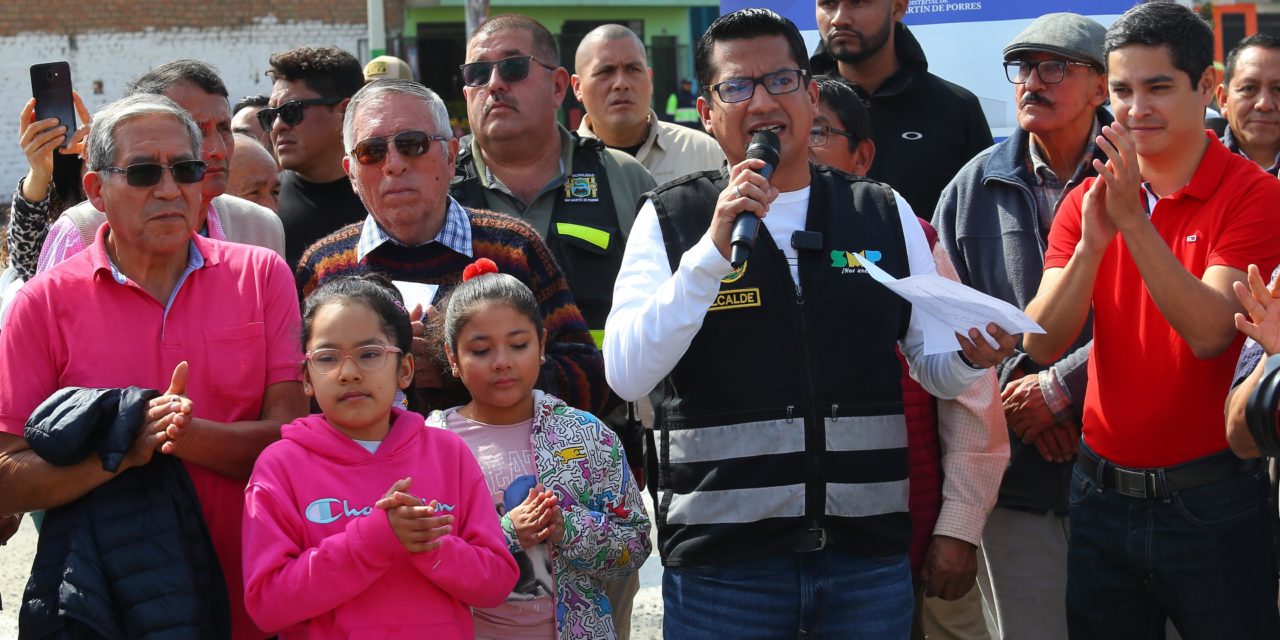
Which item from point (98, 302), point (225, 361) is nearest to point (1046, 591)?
point (225, 361)

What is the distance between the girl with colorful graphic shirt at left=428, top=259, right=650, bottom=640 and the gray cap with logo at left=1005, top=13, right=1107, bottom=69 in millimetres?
1951

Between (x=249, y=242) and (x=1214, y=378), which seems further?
(x=249, y=242)

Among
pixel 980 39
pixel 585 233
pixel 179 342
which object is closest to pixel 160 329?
pixel 179 342

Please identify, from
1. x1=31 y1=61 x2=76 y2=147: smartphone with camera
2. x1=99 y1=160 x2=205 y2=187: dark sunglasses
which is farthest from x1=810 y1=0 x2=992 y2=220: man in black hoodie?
x1=31 y1=61 x2=76 y2=147: smartphone with camera

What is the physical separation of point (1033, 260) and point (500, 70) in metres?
2.01

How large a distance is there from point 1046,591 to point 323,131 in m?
3.21

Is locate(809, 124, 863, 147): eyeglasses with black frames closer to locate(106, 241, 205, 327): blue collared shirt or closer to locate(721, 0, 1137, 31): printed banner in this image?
locate(721, 0, 1137, 31): printed banner

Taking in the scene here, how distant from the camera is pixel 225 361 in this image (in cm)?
334

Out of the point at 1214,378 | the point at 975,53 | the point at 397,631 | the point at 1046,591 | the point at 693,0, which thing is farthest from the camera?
the point at 693,0

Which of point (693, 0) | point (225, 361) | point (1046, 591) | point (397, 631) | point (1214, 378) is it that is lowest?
point (1046, 591)

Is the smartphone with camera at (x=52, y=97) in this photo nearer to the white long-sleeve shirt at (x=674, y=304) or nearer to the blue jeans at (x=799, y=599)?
the white long-sleeve shirt at (x=674, y=304)

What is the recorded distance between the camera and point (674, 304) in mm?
2984

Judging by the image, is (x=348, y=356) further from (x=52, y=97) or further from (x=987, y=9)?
(x=987, y=9)

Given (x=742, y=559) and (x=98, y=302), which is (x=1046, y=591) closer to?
(x=742, y=559)
